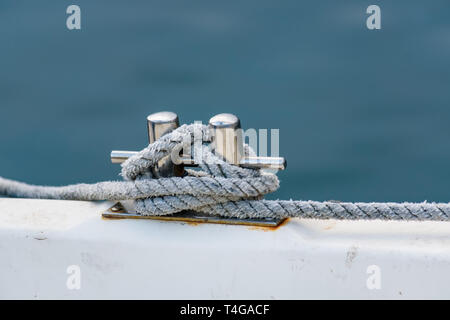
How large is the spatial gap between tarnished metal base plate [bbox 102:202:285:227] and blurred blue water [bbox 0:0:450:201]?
1386 millimetres

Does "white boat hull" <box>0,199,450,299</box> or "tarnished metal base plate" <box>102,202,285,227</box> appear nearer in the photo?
"white boat hull" <box>0,199,450,299</box>

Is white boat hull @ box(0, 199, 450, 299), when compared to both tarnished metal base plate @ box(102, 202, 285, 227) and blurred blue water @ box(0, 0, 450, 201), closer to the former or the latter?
tarnished metal base plate @ box(102, 202, 285, 227)

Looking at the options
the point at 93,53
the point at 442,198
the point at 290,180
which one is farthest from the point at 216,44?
the point at 442,198

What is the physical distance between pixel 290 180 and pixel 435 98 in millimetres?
816

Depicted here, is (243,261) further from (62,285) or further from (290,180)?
(290,180)

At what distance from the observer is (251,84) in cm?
312

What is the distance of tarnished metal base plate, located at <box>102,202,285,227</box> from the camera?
4.24 ft

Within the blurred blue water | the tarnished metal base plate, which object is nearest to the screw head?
the tarnished metal base plate

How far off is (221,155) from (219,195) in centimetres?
8

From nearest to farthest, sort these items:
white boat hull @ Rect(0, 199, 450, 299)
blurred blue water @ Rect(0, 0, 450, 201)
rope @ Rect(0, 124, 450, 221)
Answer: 1. white boat hull @ Rect(0, 199, 450, 299)
2. rope @ Rect(0, 124, 450, 221)
3. blurred blue water @ Rect(0, 0, 450, 201)

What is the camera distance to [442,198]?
267cm

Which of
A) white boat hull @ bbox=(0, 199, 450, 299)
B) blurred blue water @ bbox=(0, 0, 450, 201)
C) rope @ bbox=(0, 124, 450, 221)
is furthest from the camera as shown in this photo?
blurred blue water @ bbox=(0, 0, 450, 201)

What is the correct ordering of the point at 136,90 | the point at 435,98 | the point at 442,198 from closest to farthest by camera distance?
the point at 442,198 → the point at 435,98 → the point at 136,90

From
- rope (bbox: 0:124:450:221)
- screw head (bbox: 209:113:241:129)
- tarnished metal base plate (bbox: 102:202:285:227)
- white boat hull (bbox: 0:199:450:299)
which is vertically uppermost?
screw head (bbox: 209:113:241:129)
